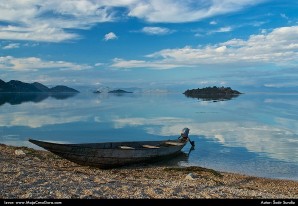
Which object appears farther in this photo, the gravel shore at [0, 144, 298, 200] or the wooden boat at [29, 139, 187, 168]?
the wooden boat at [29, 139, 187, 168]

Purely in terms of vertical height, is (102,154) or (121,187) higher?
(102,154)

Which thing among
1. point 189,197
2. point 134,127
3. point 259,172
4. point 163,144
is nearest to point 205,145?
point 163,144

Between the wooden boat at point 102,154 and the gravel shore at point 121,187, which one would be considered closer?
the gravel shore at point 121,187

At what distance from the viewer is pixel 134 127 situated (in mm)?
57219

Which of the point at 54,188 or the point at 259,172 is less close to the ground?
the point at 54,188

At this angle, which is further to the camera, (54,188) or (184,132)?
(184,132)

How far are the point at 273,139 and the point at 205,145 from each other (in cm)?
1032

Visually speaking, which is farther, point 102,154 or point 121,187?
point 102,154
